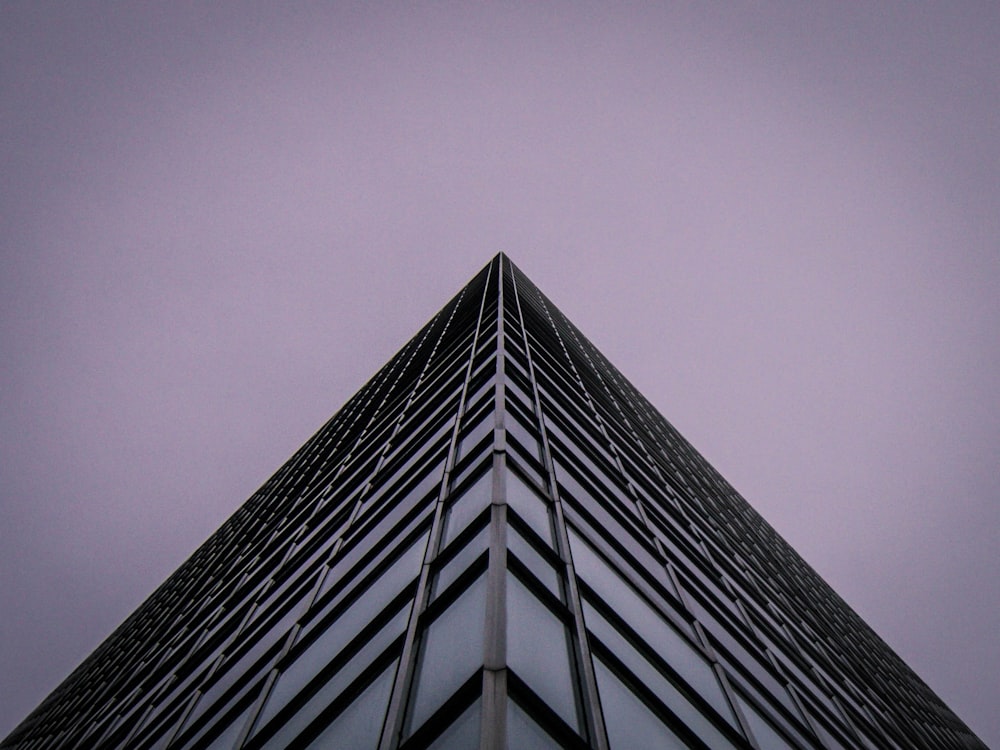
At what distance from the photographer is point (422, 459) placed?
39.1ft

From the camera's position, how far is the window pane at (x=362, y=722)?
542 centimetres

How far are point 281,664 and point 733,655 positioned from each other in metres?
6.36

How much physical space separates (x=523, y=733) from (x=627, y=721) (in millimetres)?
1416

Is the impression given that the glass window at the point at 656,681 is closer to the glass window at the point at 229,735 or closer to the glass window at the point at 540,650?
the glass window at the point at 540,650

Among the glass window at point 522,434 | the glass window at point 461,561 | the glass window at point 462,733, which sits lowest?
the glass window at point 462,733

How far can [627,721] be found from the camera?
555 cm

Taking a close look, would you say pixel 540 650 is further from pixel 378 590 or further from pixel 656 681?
pixel 378 590

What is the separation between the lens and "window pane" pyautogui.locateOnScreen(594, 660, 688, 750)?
17.5 ft

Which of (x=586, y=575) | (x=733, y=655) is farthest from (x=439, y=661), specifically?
(x=733, y=655)

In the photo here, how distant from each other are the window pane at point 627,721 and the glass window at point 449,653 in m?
1.18

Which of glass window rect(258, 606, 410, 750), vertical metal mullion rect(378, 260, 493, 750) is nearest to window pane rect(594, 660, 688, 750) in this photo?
vertical metal mullion rect(378, 260, 493, 750)

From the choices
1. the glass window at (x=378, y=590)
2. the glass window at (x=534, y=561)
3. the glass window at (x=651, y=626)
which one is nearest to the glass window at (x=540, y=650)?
the glass window at (x=534, y=561)

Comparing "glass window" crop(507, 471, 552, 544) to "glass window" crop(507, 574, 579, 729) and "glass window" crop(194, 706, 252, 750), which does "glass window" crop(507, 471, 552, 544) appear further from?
"glass window" crop(194, 706, 252, 750)

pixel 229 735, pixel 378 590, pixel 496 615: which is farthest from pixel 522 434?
pixel 229 735
